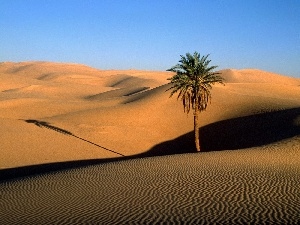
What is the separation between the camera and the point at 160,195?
12.3 meters

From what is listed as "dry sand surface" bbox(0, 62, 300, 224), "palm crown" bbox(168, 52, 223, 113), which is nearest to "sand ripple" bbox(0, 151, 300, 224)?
"dry sand surface" bbox(0, 62, 300, 224)

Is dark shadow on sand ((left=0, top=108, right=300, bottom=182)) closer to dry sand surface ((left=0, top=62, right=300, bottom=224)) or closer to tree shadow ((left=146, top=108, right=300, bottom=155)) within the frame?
tree shadow ((left=146, top=108, right=300, bottom=155))

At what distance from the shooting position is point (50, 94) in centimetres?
7981

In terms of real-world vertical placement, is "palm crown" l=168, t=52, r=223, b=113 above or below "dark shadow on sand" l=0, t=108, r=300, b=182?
above

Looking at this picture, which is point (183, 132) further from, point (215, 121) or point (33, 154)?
point (33, 154)

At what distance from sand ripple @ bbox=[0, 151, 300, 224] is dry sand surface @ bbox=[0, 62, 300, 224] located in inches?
1.3

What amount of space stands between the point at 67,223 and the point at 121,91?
2853 inches

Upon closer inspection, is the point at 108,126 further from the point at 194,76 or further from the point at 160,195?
the point at 160,195

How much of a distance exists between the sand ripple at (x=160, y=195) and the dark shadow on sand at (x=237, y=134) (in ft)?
29.0

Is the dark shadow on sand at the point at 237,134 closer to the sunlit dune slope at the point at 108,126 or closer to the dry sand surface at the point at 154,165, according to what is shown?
the dry sand surface at the point at 154,165

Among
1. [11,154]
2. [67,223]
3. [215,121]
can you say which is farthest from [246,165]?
[215,121]

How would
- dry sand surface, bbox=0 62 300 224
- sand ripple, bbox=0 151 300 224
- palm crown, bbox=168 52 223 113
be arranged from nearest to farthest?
sand ripple, bbox=0 151 300 224 → dry sand surface, bbox=0 62 300 224 → palm crown, bbox=168 52 223 113

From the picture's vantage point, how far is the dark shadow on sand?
27403mm

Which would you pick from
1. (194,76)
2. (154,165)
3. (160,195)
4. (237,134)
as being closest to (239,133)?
(237,134)
